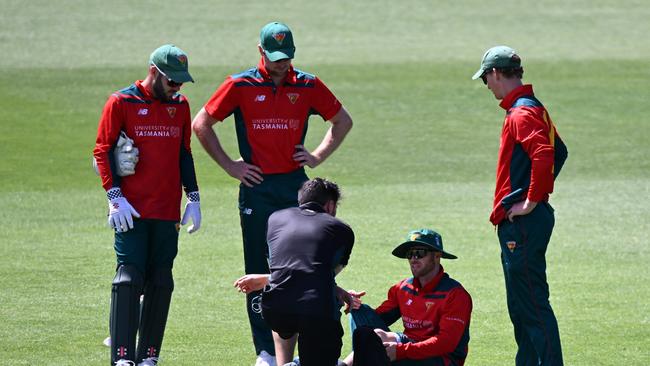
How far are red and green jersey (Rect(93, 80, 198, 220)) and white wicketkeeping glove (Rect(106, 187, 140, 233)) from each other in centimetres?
10

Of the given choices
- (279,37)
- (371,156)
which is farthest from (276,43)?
(371,156)

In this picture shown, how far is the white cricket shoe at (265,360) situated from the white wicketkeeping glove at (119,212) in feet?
4.41

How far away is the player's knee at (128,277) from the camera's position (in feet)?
27.8

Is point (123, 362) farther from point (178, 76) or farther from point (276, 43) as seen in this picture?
point (276, 43)

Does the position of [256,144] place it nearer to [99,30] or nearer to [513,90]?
[513,90]

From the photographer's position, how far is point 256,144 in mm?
9141

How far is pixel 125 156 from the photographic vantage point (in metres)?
8.60

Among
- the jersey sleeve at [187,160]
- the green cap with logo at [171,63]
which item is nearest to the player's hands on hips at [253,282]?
the jersey sleeve at [187,160]

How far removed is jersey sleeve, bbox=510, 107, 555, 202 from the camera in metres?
8.01

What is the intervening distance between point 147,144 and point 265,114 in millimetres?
877

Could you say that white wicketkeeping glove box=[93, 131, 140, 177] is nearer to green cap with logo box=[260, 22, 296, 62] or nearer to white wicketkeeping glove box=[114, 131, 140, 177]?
white wicketkeeping glove box=[114, 131, 140, 177]

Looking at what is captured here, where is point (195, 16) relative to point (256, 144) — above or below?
above

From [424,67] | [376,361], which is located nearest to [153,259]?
[376,361]

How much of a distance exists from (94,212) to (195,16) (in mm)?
14837
